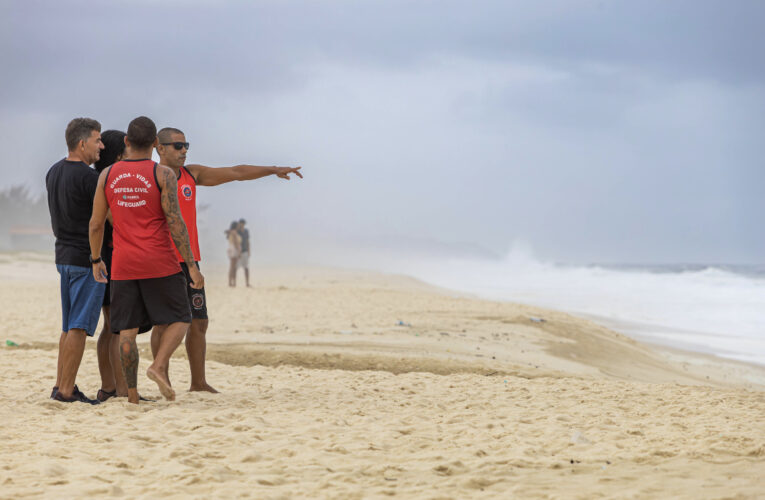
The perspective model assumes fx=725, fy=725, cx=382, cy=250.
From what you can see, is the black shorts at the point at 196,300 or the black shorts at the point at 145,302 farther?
the black shorts at the point at 196,300

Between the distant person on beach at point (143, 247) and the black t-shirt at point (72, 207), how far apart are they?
259 millimetres

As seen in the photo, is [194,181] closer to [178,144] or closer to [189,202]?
[189,202]

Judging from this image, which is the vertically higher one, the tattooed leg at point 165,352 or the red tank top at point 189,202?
the red tank top at point 189,202

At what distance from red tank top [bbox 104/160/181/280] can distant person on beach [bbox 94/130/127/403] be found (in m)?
0.31

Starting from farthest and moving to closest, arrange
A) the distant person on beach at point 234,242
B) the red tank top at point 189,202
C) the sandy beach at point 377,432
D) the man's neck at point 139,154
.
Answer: the distant person on beach at point 234,242 < the red tank top at point 189,202 < the man's neck at point 139,154 < the sandy beach at point 377,432

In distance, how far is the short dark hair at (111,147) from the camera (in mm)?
5477

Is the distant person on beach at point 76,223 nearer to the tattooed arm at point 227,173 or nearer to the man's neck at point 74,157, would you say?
the man's neck at point 74,157

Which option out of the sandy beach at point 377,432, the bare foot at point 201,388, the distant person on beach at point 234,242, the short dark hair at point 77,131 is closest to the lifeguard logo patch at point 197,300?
the sandy beach at point 377,432

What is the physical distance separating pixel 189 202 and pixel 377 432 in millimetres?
2237

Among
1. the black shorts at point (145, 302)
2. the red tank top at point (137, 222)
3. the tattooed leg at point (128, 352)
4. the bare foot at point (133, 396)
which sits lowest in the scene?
the bare foot at point (133, 396)

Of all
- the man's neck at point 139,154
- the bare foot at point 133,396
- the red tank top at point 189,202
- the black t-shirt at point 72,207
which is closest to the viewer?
the man's neck at point 139,154

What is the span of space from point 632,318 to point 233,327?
11.7m

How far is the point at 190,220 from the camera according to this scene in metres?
5.50

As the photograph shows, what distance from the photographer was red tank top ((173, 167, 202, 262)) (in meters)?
5.44
